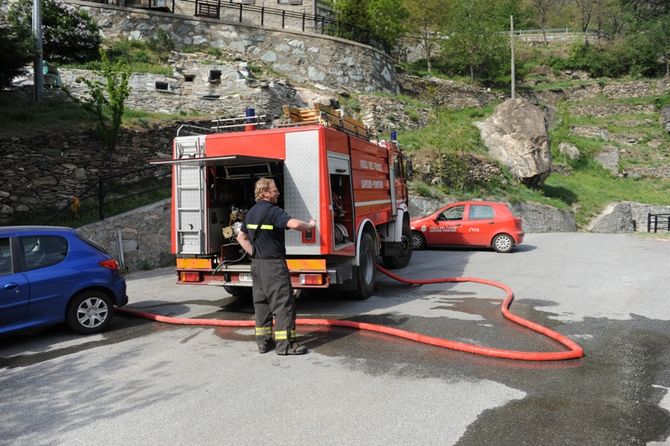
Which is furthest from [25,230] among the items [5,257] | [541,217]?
[541,217]

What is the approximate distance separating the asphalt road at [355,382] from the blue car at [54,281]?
319mm

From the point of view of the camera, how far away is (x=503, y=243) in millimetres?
15336

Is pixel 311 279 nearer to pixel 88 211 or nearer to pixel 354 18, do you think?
pixel 88 211

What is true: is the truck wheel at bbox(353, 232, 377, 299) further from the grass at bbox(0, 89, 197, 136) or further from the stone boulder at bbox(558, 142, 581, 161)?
the stone boulder at bbox(558, 142, 581, 161)

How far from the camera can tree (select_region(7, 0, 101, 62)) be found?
20016 millimetres

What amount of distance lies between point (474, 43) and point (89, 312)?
45.1 m

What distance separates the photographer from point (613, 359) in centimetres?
538

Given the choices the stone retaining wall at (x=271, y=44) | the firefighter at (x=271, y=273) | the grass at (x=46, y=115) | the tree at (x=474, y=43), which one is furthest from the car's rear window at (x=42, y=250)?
the tree at (x=474, y=43)

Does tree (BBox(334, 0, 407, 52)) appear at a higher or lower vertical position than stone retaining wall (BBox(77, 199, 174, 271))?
higher

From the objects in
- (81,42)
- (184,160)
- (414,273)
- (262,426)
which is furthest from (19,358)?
(81,42)

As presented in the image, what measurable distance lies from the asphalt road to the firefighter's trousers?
0.88ft

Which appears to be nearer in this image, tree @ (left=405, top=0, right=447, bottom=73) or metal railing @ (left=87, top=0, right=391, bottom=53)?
metal railing @ (left=87, top=0, right=391, bottom=53)

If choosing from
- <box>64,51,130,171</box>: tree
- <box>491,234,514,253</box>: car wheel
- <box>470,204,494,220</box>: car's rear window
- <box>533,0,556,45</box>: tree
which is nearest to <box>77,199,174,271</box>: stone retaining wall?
<box>64,51,130,171</box>: tree

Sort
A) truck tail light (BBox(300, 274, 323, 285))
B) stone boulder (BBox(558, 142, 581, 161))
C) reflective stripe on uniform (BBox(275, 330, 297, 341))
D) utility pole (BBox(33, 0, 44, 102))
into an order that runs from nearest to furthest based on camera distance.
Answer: reflective stripe on uniform (BBox(275, 330, 297, 341)) → truck tail light (BBox(300, 274, 323, 285)) → utility pole (BBox(33, 0, 44, 102)) → stone boulder (BBox(558, 142, 581, 161))
